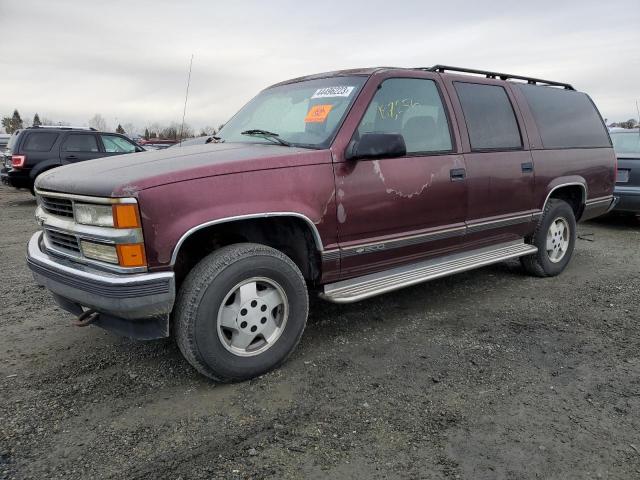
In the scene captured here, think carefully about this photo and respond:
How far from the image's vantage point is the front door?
3.36 m

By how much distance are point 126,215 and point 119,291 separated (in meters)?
0.39

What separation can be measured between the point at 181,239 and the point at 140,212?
0.25 meters

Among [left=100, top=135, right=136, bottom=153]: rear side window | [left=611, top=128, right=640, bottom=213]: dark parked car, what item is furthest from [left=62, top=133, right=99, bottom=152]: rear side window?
[left=611, top=128, right=640, bottom=213]: dark parked car

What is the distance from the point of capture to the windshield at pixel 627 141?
795cm

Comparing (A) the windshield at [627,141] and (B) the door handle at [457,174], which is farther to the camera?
(A) the windshield at [627,141]

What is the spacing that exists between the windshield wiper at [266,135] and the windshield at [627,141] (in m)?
6.70

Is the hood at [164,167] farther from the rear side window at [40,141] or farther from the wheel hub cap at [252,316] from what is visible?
the rear side window at [40,141]

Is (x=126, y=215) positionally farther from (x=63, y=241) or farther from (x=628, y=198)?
(x=628, y=198)

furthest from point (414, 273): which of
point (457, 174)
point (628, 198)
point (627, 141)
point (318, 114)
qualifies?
point (627, 141)

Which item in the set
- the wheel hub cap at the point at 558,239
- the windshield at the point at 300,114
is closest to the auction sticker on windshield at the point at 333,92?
the windshield at the point at 300,114

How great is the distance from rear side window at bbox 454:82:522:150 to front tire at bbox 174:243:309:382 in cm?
212

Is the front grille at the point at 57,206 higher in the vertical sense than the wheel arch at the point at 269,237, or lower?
higher

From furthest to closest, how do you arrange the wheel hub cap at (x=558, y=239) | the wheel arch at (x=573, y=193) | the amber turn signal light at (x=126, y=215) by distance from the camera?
the wheel hub cap at (x=558, y=239), the wheel arch at (x=573, y=193), the amber turn signal light at (x=126, y=215)

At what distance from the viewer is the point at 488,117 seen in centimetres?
437
